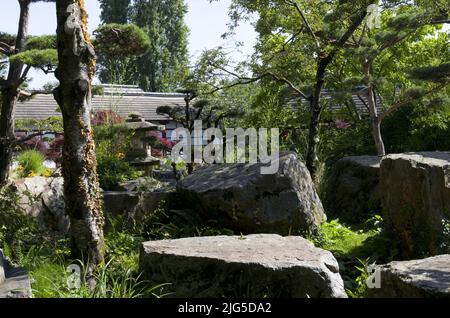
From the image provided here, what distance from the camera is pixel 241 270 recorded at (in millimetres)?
3916

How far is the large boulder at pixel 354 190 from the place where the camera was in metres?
7.40

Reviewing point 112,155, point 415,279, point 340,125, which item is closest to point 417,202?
point 415,279

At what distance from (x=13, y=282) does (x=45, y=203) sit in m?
3.51

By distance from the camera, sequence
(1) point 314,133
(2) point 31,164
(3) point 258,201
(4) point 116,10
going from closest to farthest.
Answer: (3) point 258,201 → (1) point 314,133 → (2) point 31,164 → (4) point 116,10

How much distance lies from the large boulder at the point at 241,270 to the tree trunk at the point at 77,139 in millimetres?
518

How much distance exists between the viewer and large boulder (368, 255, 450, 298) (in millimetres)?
3133

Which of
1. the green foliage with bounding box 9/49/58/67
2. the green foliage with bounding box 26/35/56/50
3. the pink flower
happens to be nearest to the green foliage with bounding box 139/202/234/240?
the green foliage with bounding box 9/49/58/67

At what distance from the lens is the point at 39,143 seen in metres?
15.5

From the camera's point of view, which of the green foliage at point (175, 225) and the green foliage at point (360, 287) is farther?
the green foliage at point (175, 225)

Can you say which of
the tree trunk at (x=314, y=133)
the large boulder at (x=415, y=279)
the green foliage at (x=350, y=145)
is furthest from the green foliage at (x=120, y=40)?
the large boulder at (x=415, y=279)

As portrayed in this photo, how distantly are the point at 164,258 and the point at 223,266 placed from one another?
47 centimetres

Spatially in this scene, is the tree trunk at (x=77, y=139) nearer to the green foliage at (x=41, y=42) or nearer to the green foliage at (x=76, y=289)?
the green foliage at (x=76, y=289)

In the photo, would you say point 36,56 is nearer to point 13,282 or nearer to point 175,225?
point 175,225

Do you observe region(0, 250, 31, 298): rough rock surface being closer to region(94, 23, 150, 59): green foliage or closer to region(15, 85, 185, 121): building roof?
region(94, 23, 150, 59): green foliage
